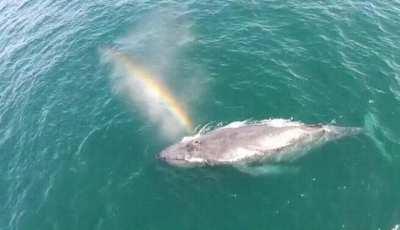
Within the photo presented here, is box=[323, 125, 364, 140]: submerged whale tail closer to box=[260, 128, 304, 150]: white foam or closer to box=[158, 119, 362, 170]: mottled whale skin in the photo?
box=[158, 119, 362, 170]: mottled whale skin

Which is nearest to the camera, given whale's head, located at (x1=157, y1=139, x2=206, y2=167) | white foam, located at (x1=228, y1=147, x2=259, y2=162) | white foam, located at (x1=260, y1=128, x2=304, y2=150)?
white foam, located at (x1=228, y1=147, x2=259, y2=162)

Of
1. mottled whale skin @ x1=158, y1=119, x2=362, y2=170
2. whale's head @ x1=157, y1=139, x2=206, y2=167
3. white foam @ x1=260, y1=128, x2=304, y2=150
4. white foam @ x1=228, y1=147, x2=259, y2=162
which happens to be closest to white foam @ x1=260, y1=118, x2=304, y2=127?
mottled whale skin @ x1=158, y1=119, x2=362, y2=170

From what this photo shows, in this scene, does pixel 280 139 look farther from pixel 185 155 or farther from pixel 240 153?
pixel 185 155

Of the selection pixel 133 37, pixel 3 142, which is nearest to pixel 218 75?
pixel 133 37

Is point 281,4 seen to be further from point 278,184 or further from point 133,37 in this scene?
point 278,184

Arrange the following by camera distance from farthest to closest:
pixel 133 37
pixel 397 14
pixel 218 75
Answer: pixel 133 37
pixel 397 14
pixel 218 75

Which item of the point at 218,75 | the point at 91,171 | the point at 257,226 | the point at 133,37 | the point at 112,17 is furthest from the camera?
the point at 112,17

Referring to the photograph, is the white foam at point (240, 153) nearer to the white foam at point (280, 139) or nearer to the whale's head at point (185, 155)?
the white foam at point (280, 139)
